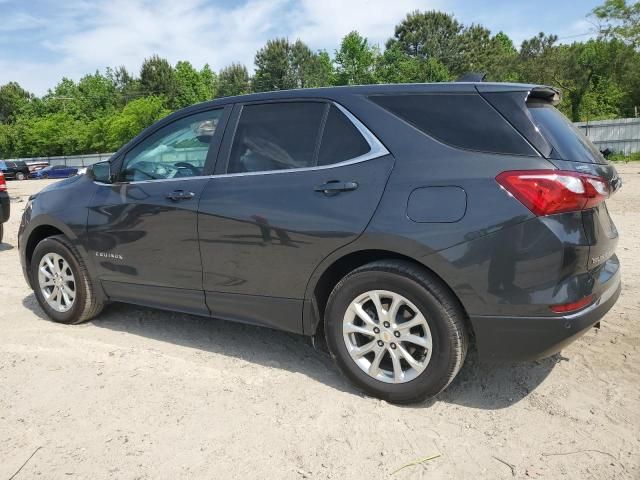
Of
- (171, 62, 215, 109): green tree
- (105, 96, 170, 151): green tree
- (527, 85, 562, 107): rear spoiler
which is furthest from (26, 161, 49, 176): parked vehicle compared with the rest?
(527, 85, 562, 107): rear spoiler

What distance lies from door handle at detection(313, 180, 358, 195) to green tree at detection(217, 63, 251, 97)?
2895 inches

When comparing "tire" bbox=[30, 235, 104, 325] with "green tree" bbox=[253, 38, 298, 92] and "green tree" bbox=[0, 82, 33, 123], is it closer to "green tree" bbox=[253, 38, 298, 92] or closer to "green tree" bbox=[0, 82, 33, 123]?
"green tree" bbox=[253, 38, 298, 92]

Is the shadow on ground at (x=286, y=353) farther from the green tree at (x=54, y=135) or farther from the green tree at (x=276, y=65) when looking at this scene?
the green tree at (x=276, y=65)

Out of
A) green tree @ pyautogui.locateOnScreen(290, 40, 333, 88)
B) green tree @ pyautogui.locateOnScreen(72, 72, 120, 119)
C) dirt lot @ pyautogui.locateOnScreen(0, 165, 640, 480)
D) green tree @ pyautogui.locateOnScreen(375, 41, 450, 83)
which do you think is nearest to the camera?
dirt lot @ pyautogui.locateOnScreen(0, 165, 640, 480)

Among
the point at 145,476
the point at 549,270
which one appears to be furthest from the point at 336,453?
the point at 549,270

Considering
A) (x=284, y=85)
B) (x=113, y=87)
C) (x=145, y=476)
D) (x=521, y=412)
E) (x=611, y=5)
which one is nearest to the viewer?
(x=145, y=476)

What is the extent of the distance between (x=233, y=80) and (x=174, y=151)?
249 feet

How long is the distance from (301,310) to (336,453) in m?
0.94

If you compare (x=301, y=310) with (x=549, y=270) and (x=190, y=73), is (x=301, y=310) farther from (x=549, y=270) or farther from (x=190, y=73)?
(x=190, y=73)

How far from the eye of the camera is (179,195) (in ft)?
12.5

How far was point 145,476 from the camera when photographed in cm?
257

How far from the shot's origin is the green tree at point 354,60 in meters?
63.5

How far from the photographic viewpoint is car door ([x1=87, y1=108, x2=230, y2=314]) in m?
3.81

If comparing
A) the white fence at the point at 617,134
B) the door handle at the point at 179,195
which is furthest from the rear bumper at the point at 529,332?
the white fence at the point at 617,134
